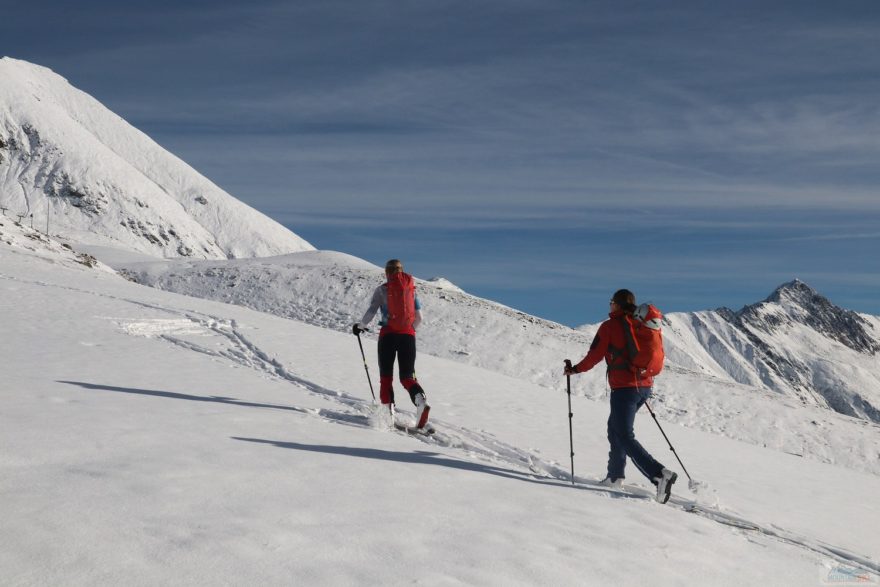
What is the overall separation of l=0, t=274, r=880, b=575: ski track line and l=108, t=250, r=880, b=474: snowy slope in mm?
4738

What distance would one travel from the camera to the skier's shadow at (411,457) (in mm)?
7906

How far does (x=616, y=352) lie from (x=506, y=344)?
27.0 metres

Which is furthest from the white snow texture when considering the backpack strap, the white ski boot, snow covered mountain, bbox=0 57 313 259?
snow covered mountain, bbox=0 57 313 259

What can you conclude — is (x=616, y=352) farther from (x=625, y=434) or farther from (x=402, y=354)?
(x=402, y=354)

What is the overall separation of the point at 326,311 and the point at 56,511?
3432 cm

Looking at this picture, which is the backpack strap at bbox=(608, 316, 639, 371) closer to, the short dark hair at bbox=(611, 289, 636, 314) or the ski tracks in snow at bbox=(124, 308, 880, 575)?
the short dark hair at bbox=(611, 289, 636, 314)

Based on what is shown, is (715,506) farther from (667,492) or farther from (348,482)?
(348,482)

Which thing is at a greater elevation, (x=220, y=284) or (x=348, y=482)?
(x=220, y=284)

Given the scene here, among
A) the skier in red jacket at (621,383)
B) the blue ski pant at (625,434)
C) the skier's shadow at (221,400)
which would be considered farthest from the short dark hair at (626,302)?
the skier's shadow at (221,400)

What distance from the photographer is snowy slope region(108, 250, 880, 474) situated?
90.7 feet

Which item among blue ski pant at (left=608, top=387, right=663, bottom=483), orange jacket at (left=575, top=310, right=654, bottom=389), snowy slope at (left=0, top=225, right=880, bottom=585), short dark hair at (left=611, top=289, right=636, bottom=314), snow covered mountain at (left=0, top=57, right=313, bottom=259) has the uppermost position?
snow covered mountain at (left=0, top=57, right=313, bottom=259)

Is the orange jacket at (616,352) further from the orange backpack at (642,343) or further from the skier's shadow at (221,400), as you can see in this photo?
the skier's shadow at (221,400)

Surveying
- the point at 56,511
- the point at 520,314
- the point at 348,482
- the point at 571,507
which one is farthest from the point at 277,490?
the point at 520,314

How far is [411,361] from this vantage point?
10.6m
